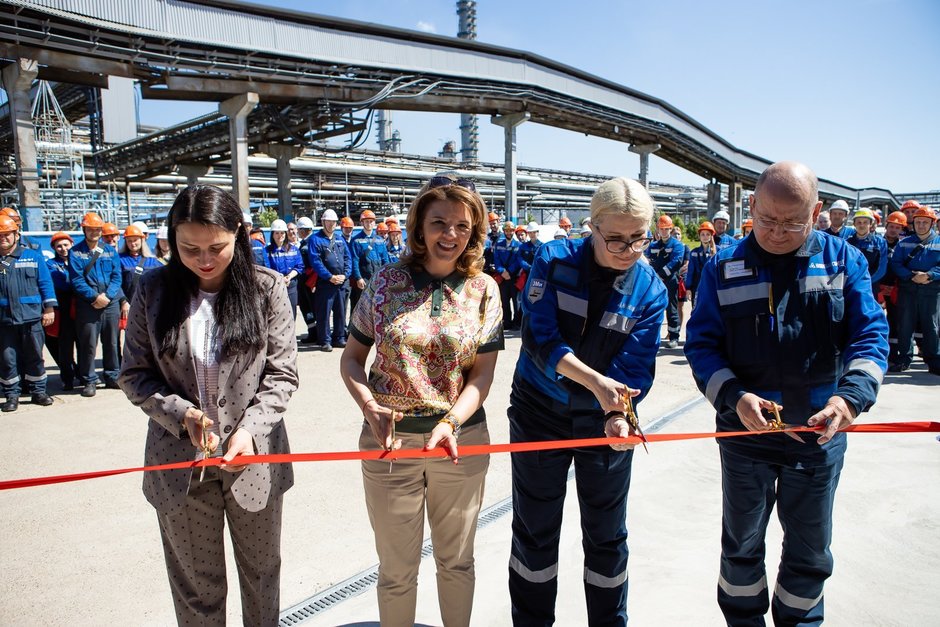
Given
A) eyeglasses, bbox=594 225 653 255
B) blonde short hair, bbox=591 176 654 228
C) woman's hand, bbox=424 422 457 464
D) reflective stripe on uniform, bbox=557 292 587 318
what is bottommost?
woman's hand, bbox=424 422 457 464

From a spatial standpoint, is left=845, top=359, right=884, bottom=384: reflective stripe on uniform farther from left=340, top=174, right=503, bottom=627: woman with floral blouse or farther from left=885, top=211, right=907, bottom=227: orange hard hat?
left=885, top=211, right=907, bottom=227: orange hard hat

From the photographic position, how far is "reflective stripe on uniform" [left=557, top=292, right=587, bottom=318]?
232 centimetres

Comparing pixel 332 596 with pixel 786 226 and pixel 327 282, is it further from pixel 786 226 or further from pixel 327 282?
pixel 327 282

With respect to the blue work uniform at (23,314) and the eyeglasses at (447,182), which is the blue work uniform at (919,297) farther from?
the blue work uniform at (23,314)

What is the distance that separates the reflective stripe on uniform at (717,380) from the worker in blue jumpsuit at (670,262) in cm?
733

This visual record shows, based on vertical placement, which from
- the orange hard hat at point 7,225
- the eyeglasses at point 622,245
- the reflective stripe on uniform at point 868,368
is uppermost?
the orange hard hat at point 7,225

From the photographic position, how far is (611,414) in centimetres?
214

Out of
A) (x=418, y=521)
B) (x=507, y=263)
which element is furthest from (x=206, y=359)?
(x=507, y=263)

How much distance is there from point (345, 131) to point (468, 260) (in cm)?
2029

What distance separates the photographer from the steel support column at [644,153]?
28.5m

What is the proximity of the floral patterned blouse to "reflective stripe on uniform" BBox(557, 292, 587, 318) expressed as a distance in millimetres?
269

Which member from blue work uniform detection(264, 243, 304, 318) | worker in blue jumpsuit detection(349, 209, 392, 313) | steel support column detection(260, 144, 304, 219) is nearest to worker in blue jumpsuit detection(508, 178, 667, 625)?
blue work uniform detection(264, 243, 304, 318)

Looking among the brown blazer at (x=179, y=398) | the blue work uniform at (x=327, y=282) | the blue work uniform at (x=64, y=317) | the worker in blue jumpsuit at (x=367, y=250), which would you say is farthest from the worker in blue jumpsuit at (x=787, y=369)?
the worker in blue jumpsuit at (x=367, y=250)

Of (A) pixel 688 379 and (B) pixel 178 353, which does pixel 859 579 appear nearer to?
(B) pixel 178 353
